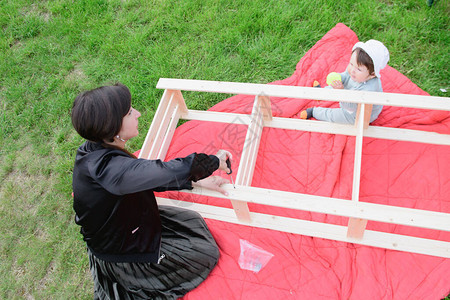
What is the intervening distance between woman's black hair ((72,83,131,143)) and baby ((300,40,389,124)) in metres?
1.66

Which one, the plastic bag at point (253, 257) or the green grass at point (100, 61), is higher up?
the green grass at point (100, 61)

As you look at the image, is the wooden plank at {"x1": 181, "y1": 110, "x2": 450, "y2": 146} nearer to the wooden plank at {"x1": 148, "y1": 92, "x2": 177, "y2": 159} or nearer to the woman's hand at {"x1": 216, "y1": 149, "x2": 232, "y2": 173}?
the wooden plank at {"x1": 148, "y1": 92, "x2": 177, "y2": 159}

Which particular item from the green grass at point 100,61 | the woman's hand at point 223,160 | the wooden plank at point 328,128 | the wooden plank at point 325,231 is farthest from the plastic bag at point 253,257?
the green grass at point 100,61

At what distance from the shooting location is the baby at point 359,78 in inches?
95.2

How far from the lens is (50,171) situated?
10.7 feet

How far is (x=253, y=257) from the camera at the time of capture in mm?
2438

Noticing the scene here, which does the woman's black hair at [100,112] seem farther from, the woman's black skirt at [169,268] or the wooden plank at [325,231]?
the wooden plank at [325,231]

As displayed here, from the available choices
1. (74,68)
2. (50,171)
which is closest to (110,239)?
(50,171)

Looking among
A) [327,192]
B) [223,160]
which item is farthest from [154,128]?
[327,192]

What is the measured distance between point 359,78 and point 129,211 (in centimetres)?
184

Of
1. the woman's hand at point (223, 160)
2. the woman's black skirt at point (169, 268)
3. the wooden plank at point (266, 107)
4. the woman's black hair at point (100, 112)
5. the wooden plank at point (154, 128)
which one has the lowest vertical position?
the woman's black skirt at point (169, 268)

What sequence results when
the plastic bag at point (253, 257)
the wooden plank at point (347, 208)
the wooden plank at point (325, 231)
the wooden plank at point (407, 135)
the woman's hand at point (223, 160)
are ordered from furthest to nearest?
1. the wooden plank at point (407, 135)
2. the plastic bag at point (253, 257)
3. the wooden plank at point (325, 231)
4. the woman's hand at point (223, 160)
5. the wooden plank at point (347, 208)

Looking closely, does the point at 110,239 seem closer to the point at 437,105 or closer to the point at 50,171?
the point at 50,171

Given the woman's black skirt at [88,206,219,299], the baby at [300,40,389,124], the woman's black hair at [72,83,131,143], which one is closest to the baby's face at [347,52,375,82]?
the baby at [300,40,389,124]
